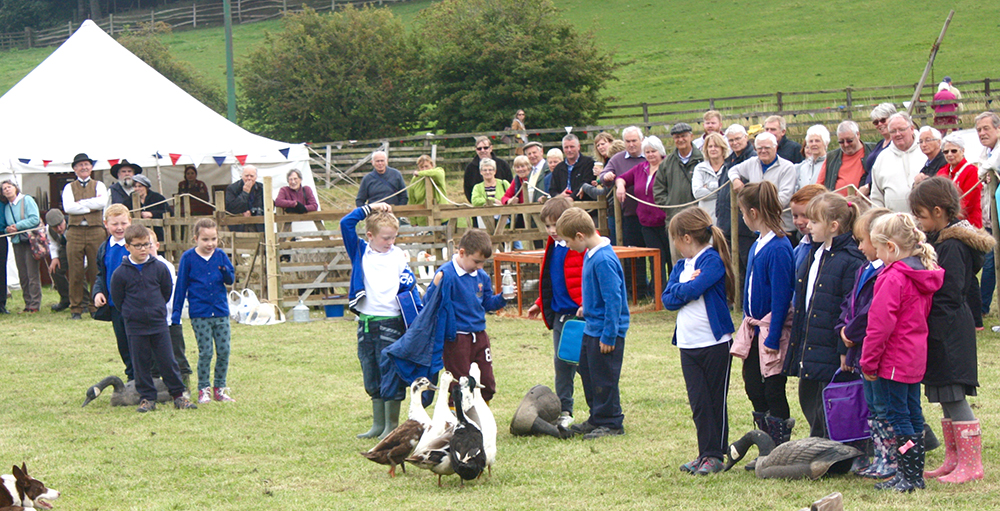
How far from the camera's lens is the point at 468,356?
6.63m

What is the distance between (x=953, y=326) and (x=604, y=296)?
6.79 feet

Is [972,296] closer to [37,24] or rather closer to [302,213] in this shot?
[302,213]

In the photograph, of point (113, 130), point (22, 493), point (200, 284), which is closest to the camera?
point (22, 493)

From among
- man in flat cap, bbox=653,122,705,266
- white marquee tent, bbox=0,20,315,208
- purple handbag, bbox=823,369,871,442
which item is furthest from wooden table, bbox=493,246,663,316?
white marquee tent, bbox=0,20,315,208

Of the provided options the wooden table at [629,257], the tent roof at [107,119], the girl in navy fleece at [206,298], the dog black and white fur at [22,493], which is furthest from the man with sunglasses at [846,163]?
the tent roof at [107,119]

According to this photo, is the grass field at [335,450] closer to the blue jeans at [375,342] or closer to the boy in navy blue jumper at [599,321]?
the boy in navy blue jumper at [599,321]

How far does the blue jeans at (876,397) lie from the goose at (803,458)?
10.7 inches

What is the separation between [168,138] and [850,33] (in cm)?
3682

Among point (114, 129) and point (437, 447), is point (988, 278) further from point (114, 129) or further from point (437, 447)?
point (114, 129)

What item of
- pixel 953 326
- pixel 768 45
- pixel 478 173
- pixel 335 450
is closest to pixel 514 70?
pixel 478 173

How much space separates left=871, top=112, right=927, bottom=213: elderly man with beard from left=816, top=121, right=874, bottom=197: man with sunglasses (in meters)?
0.43

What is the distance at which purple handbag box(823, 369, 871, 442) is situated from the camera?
512 cm

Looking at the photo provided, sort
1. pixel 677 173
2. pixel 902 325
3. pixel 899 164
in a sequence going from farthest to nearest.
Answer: pixel 677 173, pixel 899 164, pixel 902 325

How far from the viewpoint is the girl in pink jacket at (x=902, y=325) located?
4758mm
